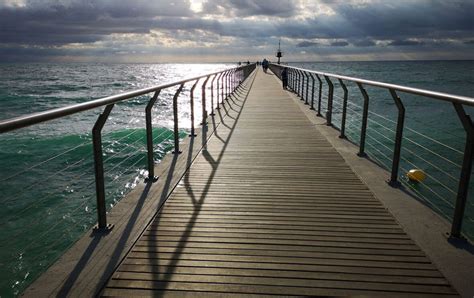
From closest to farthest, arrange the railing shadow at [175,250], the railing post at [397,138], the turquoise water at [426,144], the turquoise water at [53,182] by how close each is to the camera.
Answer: the railing shadow at [175,250] → the railing post at [397,138] → the turquoise water at [53,182] → the turquoise water at [426,144]

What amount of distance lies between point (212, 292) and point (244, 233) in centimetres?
82

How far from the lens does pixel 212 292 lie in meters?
2.33

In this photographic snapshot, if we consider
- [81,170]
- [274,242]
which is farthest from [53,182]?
[274,242]

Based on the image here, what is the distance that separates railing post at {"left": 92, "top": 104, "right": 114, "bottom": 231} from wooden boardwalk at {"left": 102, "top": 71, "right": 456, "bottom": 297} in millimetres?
366

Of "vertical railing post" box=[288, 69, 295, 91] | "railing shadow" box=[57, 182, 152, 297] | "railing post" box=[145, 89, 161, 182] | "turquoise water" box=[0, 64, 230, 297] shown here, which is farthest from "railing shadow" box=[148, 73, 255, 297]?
"vertical railing post" box=[288, 69, 295, 91]

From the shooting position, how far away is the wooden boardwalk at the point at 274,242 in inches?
94.3

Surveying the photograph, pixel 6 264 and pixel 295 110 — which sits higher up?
pixel 295 110

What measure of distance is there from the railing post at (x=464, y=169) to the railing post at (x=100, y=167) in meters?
2.55

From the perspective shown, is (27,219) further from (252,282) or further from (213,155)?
(252,282)

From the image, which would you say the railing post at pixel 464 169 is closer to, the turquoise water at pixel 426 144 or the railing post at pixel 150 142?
the turquoise water at pixel 426 144

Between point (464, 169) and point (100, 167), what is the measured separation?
266cm

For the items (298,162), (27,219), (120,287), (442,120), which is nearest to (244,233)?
(120,287)

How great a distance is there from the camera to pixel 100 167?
294 centimetres

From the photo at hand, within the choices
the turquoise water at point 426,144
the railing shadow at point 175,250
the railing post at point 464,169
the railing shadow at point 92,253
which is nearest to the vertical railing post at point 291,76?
the turquoise water at point 426,144
